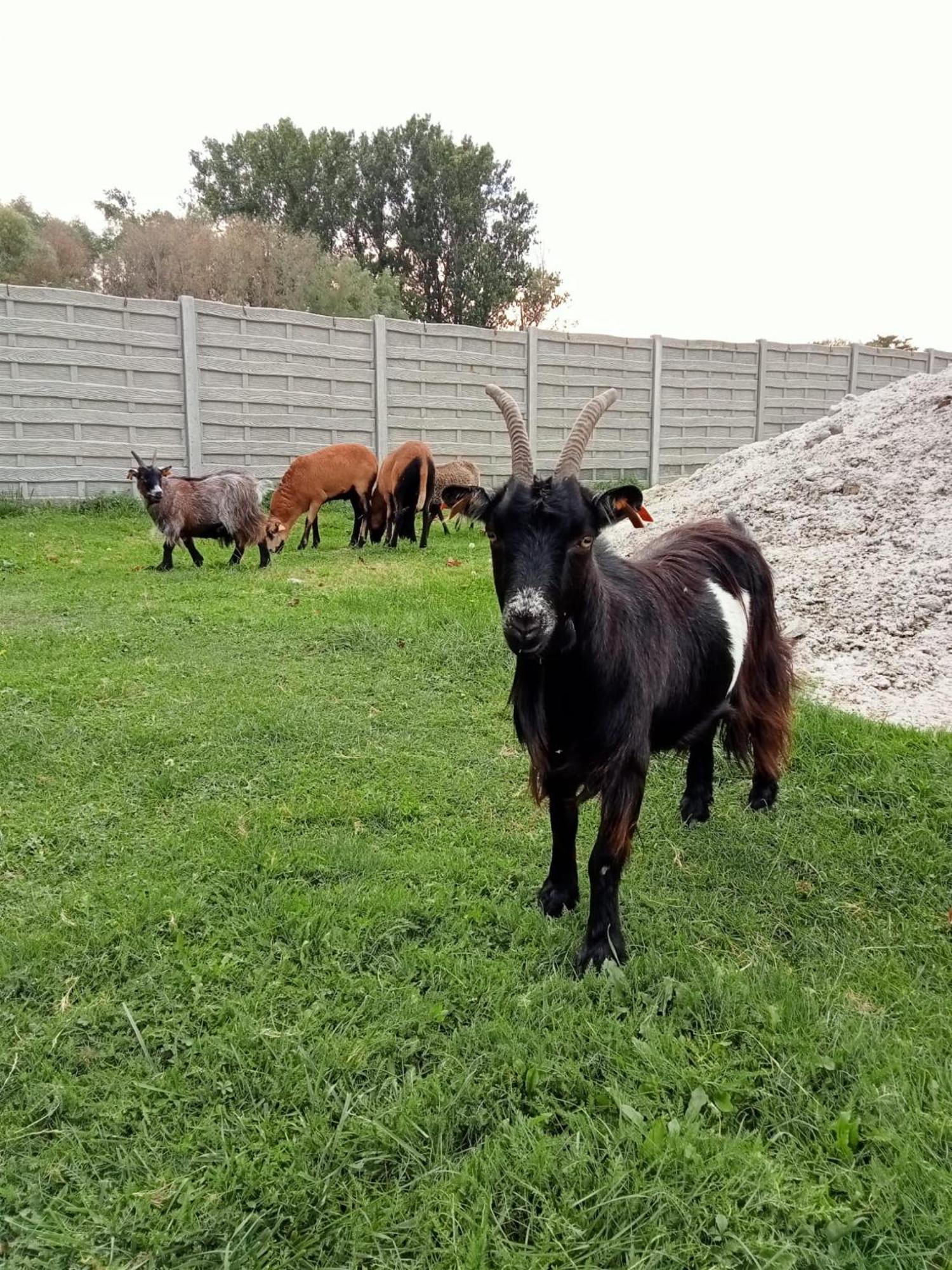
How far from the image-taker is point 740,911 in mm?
2777

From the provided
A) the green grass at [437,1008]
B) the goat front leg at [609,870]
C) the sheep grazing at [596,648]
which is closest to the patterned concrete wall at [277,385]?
the green grass at [437,1008]

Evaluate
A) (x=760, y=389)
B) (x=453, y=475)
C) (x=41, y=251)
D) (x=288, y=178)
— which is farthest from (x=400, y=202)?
(x=453, y=475)

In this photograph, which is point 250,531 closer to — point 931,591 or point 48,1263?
point 931,591

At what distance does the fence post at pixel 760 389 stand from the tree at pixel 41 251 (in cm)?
1815

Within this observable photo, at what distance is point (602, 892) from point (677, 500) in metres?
7.23

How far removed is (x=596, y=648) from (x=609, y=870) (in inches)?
27.8

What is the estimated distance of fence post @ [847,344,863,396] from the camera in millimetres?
16891

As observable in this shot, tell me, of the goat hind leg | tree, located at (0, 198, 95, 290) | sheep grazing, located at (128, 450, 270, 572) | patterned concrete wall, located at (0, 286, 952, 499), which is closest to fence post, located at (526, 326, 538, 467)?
patterned concrete wall, located at (0, 286, 952, 499)

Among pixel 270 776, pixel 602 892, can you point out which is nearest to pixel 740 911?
pixel 602 892

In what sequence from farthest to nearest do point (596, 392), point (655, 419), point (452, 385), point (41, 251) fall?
point (41, 251), point (655, 419), point (596, 392), point (452, 385)

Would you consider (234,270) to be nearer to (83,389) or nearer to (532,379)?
(532,379)

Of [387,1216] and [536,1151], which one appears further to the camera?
[536,1151]

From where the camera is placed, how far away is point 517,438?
253 cm

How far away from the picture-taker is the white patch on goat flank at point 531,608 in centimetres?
211
